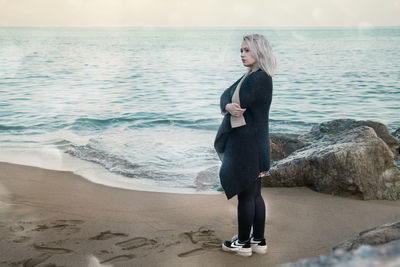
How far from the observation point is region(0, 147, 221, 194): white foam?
20.5 ft

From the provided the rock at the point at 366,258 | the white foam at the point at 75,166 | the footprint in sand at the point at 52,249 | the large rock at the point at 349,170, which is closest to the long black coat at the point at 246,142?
the footprint in sand at the point at 52,249

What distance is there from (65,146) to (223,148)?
20.5 ft

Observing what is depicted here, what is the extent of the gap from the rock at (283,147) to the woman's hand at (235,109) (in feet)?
13.1

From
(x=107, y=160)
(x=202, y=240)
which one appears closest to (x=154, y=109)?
(x=107, y=160)

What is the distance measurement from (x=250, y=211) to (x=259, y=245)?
0.35 metres

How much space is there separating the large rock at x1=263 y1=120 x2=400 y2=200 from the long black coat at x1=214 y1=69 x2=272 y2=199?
179cm

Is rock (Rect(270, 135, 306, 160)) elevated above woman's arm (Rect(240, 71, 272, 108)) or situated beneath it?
situated beneath

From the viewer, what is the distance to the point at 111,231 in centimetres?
419

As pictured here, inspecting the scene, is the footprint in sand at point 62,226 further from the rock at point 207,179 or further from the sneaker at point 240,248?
the rock at point 207,179

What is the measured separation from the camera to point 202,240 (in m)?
4.05

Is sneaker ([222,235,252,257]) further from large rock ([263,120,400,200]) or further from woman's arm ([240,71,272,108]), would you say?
large rock ([263,120,400,200])

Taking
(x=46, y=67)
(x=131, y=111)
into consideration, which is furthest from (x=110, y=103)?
(x=46, y=67)

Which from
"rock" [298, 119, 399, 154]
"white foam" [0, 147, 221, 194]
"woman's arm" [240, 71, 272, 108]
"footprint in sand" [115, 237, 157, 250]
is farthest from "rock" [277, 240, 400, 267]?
"rock" [298, 119, 399, 154]

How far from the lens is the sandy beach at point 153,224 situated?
12.1 ft
